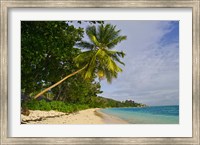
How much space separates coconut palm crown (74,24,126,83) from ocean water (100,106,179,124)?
0.38 metres

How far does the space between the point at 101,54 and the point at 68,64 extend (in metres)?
0.39

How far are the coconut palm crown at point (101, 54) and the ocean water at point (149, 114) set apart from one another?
0.38m

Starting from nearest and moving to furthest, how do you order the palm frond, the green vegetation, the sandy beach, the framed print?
Result: the framed print, the sandy beach, the green vegetation, the palm frond

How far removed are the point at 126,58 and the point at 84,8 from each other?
75 centimetres

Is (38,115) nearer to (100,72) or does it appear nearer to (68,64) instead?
(68,64)

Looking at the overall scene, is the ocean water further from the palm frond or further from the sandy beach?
the palm frond

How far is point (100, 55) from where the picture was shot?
464cm

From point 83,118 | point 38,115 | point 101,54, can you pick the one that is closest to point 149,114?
point 83,118

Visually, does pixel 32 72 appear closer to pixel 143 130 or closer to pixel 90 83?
pixel 90 83

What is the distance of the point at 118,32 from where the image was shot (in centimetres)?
441

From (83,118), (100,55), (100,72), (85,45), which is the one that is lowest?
(83,118)

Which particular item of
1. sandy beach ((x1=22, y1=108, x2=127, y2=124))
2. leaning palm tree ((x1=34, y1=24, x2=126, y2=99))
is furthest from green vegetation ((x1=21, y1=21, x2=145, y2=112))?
sandy beach ((x1=22, y1=108, x2=127, y2=124))

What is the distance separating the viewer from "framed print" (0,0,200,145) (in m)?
4.10

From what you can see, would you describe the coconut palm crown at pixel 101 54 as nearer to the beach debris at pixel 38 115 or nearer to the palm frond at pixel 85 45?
the palm frond at pixel 85 45
